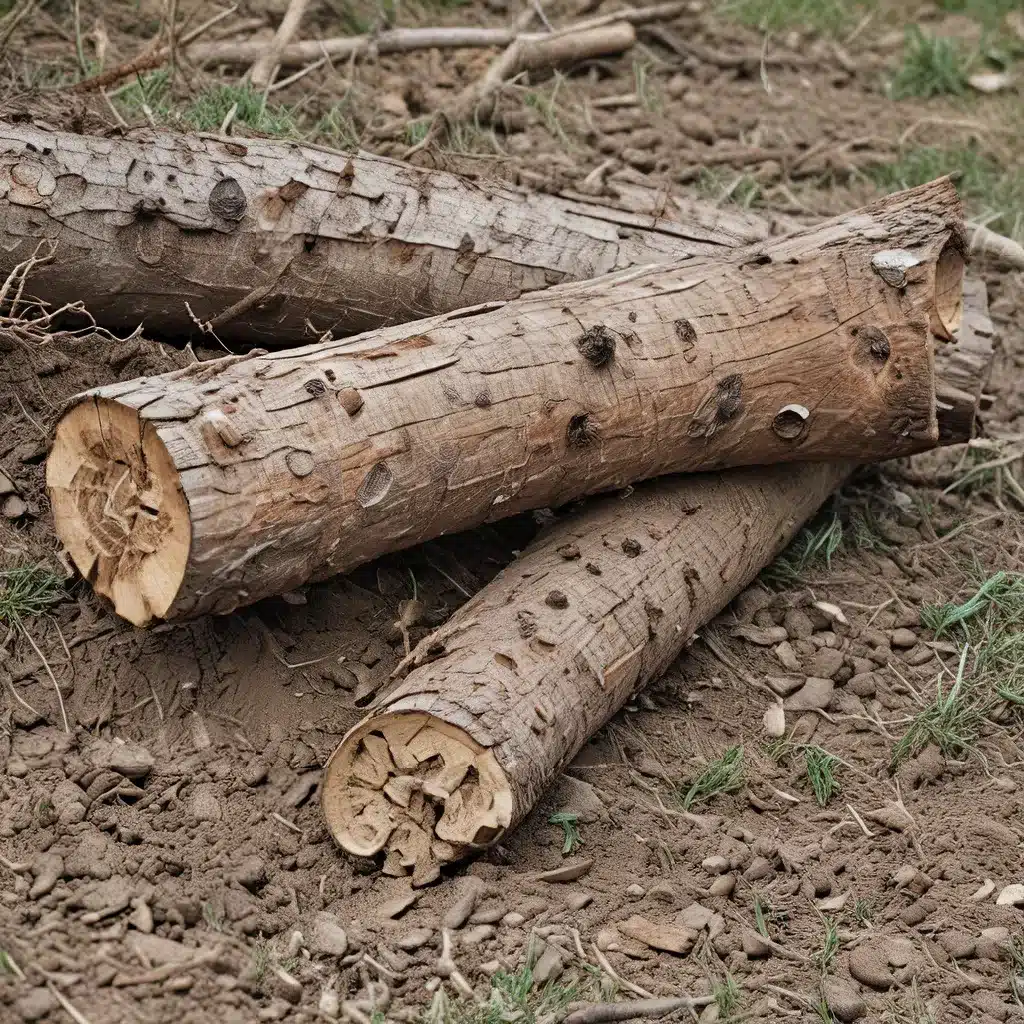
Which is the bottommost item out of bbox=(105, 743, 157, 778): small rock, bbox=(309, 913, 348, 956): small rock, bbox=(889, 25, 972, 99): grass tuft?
bbox=(889, 25, 972, 99): grass tuft

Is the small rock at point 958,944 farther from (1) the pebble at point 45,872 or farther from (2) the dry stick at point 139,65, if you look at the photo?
(2) the dry stick at point 139,65

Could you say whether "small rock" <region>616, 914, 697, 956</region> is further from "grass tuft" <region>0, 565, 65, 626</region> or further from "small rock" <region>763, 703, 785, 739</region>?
"grass tuft" <region>0, 565, 65, 626</region>

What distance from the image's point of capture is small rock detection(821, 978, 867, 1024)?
275 cm

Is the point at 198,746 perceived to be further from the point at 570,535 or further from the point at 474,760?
the point at 570,535

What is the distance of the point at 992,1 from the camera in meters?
6.43

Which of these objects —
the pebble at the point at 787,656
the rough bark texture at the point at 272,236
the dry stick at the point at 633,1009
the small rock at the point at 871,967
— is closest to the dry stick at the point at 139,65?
the rough bark texture at the point at 272,236

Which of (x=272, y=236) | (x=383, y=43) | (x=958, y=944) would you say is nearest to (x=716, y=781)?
(x=958, y=944)

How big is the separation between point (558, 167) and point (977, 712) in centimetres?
226

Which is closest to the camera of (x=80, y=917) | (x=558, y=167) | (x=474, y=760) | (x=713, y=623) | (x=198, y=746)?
(x=80, y=917)

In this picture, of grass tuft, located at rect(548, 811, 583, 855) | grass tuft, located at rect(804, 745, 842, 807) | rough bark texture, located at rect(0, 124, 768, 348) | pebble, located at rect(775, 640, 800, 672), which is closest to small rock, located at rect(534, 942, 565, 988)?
grass tuft, located at rect(548, 811, 583, 855)

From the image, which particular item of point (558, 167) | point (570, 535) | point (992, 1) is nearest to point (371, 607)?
point (570, 535)

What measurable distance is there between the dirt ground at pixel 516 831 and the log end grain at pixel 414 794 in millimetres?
74

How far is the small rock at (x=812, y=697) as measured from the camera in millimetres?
3629

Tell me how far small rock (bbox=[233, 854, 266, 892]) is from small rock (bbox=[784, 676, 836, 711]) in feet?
4.75
